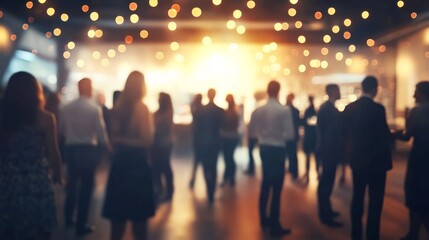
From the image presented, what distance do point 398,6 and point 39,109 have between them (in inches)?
298

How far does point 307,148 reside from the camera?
8797 millimetres

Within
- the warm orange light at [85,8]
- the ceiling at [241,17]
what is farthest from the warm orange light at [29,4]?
the warm orange light at [85,8]

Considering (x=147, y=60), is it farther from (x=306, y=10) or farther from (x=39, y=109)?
(x=39, y=109)

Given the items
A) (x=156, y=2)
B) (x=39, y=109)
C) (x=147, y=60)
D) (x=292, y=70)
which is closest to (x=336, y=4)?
(x=156, y=2)

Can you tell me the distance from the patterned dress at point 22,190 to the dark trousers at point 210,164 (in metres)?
4.12

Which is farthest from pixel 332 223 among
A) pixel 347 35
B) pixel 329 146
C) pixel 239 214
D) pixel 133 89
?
pixel 347 35

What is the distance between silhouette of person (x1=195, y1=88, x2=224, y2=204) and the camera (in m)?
7.03

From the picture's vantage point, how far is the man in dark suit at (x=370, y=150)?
4262mm

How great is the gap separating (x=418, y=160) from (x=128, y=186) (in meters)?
2.97

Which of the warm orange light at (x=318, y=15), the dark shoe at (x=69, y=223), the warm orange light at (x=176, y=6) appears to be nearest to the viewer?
the dark shoe at (x=69, y=223)

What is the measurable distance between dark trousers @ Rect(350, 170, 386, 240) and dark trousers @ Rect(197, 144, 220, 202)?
2.85 metres

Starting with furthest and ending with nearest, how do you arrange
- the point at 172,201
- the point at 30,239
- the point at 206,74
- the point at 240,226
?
the point at 206,74 < the point at 172,201 < the point at 240,226 < the point at 30,239

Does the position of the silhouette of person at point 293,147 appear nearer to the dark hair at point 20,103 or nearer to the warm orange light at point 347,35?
the warm orange light at point 347,35

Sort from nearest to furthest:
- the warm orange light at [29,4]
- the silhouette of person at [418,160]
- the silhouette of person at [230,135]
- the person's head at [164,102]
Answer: the silhouette of person at [418,160]
the person's head at [164,102]
the silhouette of person at [230,135]
the warm orange light at [29,4]
